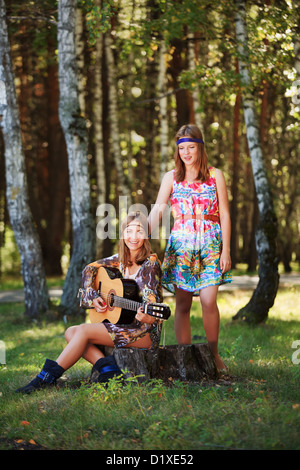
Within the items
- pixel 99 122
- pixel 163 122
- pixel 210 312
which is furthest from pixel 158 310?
pixel 99 122

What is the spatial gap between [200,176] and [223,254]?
0.77m

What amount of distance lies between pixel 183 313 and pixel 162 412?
160 centimetres

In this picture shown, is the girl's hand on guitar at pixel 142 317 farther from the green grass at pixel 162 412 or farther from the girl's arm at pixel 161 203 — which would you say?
the girl's arm at pixel 161 203

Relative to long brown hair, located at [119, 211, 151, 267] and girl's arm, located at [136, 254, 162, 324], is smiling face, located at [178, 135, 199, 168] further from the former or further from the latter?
girl's arm, located at [136, 254, 162, 324]

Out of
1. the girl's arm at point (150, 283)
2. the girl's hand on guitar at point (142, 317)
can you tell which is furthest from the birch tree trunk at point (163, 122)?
the girl's hand on guitar at point (142, 317)

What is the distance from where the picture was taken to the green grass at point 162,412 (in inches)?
183

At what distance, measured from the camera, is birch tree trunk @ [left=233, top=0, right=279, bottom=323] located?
10.5 metres

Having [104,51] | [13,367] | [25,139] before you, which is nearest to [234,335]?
[13,367]

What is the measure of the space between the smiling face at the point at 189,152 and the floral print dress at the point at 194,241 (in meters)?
0.21

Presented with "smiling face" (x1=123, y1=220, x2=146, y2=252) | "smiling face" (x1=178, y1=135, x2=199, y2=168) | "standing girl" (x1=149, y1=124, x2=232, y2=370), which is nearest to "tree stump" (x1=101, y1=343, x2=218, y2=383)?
"standing girl" (x1=149, y1=124, x2=232, y2=370)

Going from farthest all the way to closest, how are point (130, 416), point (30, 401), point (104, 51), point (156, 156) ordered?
point (156, 156) → point (104, 51) → point (30, 401) → point (130, 416)

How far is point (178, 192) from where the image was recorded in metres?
6.63
